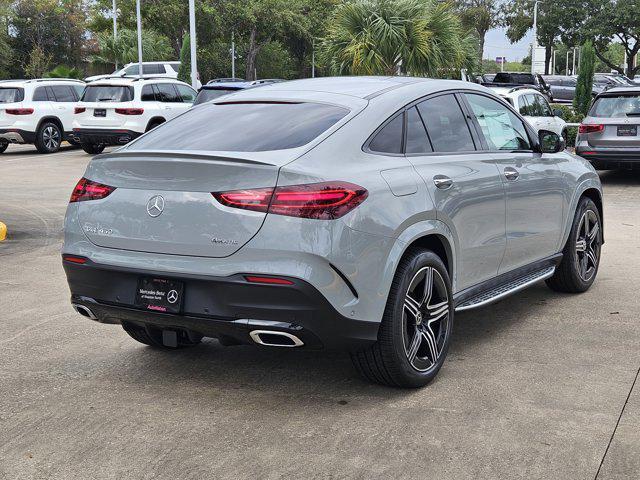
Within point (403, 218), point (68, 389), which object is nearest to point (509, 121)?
point (403, 218)

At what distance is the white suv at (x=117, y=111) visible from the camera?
2119 cm

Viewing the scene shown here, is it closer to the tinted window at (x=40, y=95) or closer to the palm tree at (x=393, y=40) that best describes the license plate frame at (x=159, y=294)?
the tinted window at (x=40, y=95)

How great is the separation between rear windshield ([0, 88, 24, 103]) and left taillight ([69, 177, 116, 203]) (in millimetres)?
17957

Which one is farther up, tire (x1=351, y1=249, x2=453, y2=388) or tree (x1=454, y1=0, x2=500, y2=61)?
tree (x1=454, y1=0, x2=500, y2=61)

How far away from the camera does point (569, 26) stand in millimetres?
69062

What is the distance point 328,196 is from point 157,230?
2.81 ft

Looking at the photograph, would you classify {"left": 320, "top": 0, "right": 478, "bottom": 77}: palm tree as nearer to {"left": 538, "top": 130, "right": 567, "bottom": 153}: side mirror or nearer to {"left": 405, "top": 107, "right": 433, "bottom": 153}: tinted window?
{"left": 538, "top": 130, "right": 567, "bottom": 153}: side mirror

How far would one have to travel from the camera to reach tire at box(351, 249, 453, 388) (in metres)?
4.71

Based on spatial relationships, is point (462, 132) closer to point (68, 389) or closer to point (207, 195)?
point (207, 195)

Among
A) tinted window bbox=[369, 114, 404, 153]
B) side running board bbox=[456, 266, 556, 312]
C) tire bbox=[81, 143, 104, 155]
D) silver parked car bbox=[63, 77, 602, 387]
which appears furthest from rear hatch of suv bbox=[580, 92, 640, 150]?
tire bbox=[81, 143, 104, 155]

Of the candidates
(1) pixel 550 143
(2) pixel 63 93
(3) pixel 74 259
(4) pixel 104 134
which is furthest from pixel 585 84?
(3) pixel 74 259

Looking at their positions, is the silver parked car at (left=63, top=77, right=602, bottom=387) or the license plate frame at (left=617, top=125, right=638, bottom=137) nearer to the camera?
the silver parked car at (left=63, top=77, right=602, bottom=387)

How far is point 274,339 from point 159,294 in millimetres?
604

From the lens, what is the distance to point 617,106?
14734mm
